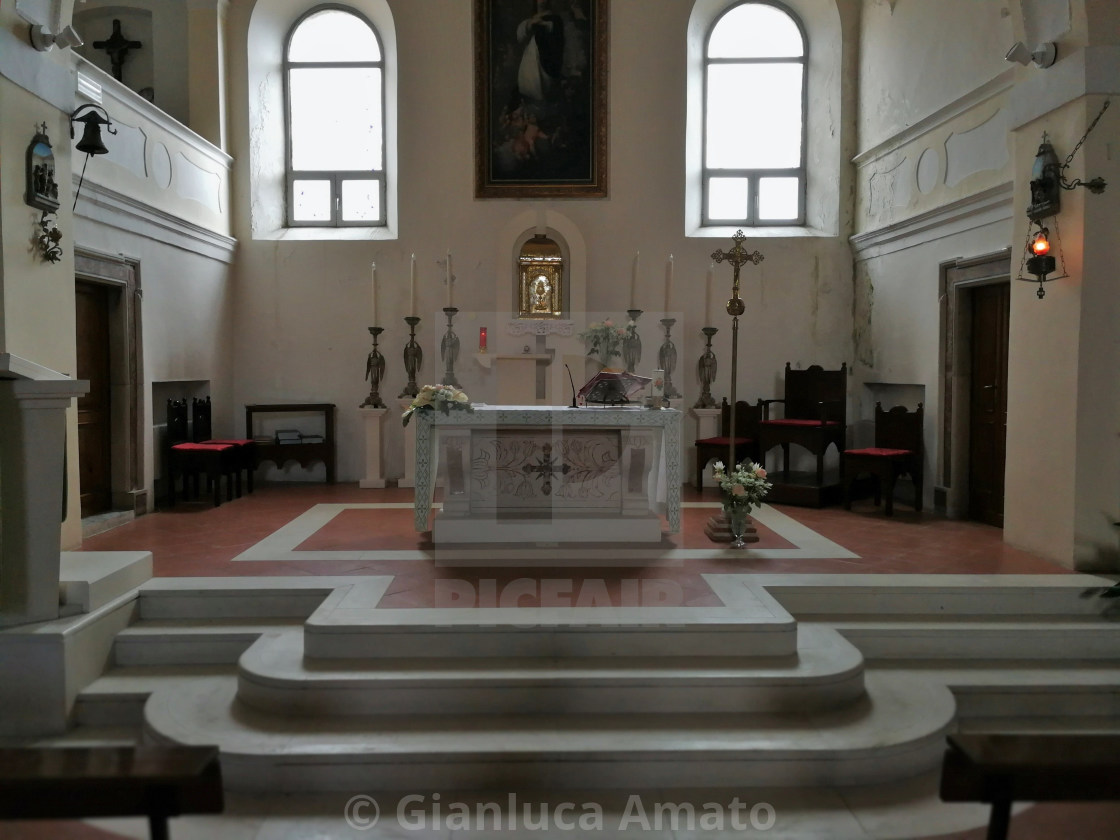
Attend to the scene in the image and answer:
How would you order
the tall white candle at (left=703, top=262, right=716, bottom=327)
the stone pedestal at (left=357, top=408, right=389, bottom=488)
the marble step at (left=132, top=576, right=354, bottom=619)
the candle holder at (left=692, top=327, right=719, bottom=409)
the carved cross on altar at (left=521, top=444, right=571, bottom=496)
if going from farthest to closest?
the candle holder at (left=692, top=327, right=719, bottom=409)
the stone pedestal at (left=357, top=408, right=389, bottom=488)
the tall white candle at (left=703, top=262, right=716, bottom=327)
the carved cross on altar at (left=521, top=444, right=571, bottom=496)
the marble step at (left=132, top=576, right=354, bottom=619)

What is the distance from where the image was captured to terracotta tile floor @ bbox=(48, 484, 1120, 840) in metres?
5.01

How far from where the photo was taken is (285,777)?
133 inches

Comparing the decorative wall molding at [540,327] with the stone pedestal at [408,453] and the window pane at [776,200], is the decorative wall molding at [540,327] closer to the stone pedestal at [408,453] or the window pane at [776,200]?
the stone pedestal at [408,453]

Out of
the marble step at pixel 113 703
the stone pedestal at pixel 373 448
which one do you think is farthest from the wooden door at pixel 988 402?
the marble step at pixel 113 703

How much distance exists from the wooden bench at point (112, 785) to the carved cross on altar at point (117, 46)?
339 inches

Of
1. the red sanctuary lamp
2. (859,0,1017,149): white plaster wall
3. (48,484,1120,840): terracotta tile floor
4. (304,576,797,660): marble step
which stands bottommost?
(304,576,797,660): marble step

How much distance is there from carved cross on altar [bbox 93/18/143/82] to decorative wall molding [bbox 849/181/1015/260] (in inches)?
320

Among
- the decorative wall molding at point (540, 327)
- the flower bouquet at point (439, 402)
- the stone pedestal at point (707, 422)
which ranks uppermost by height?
the decorative wall molding at point (540, 327)

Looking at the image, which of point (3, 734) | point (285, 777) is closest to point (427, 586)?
point (285, 777)

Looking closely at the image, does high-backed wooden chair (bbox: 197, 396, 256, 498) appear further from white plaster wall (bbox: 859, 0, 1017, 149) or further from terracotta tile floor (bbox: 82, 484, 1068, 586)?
white plaster wall (bbox: 859, 0, 1017, 149)

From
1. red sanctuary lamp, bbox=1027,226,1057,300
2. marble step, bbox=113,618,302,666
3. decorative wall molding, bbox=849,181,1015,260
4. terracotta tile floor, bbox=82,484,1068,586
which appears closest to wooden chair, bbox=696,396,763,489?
terracotta tile floor, bbox=82,484,1068,586

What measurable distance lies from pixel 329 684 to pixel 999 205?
239 inches

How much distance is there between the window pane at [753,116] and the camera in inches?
381

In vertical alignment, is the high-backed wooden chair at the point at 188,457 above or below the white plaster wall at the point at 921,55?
below
